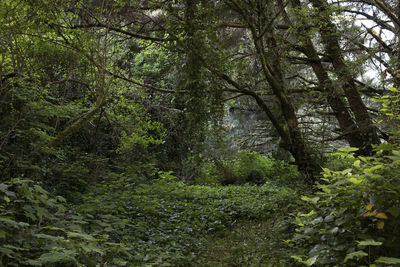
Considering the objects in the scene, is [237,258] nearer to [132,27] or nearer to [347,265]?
[347,265]

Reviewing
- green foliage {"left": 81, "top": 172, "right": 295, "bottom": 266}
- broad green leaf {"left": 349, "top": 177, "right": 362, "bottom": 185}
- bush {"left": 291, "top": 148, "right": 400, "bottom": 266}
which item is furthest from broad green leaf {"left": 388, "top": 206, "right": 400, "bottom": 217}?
green foliage {"left": 81, "top": 172, "right": 295, "bottom": 266}

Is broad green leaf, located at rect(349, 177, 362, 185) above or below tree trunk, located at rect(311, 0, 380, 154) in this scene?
below

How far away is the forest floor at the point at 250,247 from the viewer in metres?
4.79

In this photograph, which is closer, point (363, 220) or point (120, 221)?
point (363, 220)

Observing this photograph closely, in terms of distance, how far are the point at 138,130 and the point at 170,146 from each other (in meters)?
4.48

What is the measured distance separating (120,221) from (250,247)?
6.86ft

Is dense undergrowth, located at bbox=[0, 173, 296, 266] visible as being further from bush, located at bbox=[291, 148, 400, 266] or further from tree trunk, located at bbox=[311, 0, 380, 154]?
tree trunk, located at bbox=[311, 0, 380, 154]

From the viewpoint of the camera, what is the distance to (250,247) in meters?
5.50

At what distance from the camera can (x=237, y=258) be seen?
507cm

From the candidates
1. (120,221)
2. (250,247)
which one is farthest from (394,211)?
(120,221)

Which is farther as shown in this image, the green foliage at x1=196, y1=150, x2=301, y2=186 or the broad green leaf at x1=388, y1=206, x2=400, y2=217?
the green foliage at x1=196, y1=150, x2=301, y2=186

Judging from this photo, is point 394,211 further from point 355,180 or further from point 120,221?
point 120,221

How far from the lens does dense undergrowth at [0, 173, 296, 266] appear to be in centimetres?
331

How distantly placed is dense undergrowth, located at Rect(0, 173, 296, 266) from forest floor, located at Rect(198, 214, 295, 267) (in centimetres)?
25
